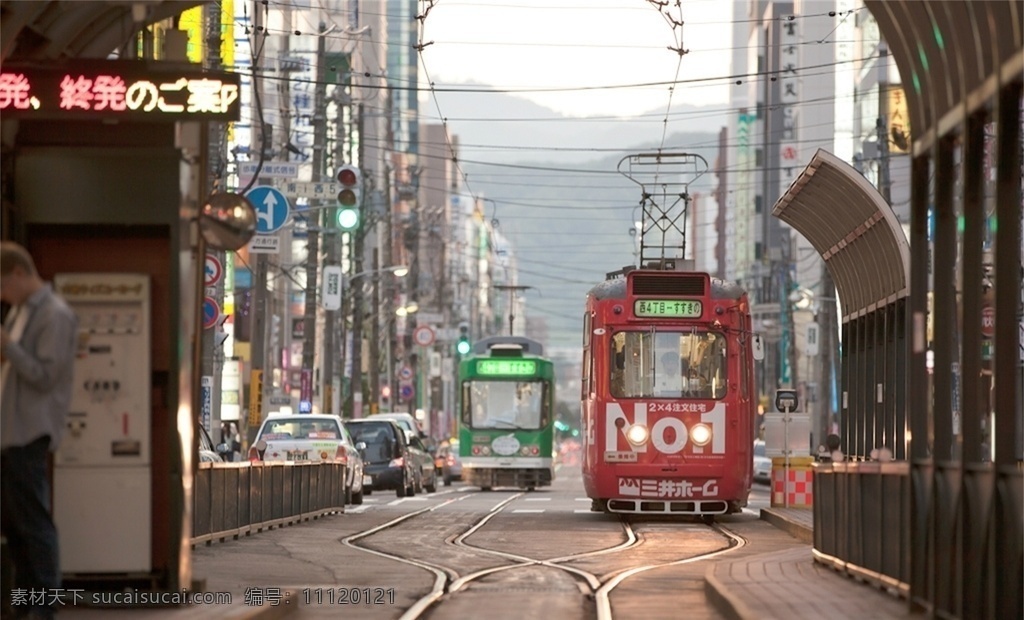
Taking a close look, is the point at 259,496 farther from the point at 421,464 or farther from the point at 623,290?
the point at 421,464

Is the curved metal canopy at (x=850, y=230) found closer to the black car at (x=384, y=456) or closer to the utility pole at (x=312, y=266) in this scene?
the black car at (x=384, y=456)

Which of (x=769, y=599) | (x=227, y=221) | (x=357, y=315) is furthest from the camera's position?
(x=357, y=315)

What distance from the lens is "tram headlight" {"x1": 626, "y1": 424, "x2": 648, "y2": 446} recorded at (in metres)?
26.0

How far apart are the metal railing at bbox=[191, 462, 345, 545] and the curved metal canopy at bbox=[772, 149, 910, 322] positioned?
6699 millimetres

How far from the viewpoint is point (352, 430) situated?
41250 mm

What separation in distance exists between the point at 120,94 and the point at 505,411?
34001mm

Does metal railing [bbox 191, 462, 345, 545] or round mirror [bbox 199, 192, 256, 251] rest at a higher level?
round mirror [bbox 199, 192, 256, 251]

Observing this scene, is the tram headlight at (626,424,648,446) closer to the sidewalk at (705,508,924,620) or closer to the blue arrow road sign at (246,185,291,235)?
the blue arrow road sign at (246,185,291,235)

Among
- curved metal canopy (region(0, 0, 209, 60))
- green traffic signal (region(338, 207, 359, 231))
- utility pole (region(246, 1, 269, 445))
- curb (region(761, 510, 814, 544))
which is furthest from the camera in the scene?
green traffic signal (region(338, 207, 359, 231))

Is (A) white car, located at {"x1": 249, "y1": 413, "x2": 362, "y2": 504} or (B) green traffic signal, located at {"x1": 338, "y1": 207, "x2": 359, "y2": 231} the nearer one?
(A) white car, located at {"x1": 249, "y1": 413, "x2": 362, "y2": 504}

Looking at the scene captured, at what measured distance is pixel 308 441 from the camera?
32.0 metres

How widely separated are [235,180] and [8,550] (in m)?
39.8

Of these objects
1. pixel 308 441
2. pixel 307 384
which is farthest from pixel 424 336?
pixel 308 441

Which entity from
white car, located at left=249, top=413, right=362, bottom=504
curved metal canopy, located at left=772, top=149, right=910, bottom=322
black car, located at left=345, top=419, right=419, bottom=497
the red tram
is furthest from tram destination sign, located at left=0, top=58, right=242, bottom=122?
black car, located at left=345, top=419, right=419, bottom=497
